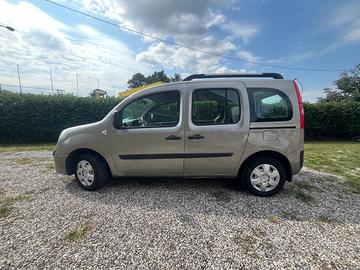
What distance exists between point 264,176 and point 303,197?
0.76 m

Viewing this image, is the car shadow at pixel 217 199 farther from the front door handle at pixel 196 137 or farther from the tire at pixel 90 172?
the front door handle at pixel 196 137

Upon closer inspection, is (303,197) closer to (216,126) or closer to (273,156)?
(273,156)

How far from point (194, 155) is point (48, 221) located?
7.36ft

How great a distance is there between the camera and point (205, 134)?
123 inches

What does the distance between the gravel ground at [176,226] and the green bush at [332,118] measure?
7.75 meters

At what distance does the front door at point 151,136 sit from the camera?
3.20 meters

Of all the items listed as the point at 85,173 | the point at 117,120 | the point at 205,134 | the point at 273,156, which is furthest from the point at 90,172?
the point at 273,156

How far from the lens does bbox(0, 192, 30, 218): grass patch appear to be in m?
2.82

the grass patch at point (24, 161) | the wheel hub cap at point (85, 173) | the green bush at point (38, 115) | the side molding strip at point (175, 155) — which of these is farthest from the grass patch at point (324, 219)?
the green bush at point (38, 115)

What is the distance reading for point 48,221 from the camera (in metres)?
2.59

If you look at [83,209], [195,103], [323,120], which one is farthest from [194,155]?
[323,120]

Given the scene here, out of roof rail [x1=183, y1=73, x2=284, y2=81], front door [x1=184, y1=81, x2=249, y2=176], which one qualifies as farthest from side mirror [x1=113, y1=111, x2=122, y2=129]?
roof rail [x1=183, y1=73, x2=284, y2=81]

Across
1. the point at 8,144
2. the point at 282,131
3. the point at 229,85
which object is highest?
the point at 229,85

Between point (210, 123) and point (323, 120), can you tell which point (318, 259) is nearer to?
point (210, 123)
